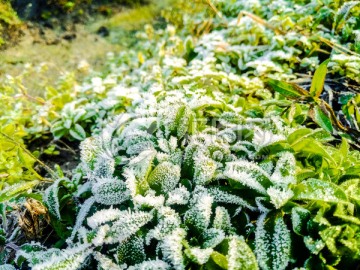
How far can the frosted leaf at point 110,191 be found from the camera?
1.49 m

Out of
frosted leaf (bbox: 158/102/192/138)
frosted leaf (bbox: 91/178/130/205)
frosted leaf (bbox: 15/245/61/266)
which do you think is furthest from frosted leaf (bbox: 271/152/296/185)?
frosted leaf (bbox: 15/245/61/266)

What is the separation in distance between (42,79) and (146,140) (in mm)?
2115

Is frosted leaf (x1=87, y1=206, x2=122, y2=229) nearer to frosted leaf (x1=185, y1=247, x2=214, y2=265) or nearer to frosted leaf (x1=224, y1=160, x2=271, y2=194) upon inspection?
frosted leaf (x1=185, y1=247, x2=214, y2=265)

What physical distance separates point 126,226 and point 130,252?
0.32ft

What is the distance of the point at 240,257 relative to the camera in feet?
3.94

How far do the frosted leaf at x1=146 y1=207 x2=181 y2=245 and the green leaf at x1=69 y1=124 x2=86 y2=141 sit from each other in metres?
1.23

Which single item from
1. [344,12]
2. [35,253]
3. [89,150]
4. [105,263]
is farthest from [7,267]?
[344,12]

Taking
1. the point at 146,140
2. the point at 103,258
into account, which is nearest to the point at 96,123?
the point at 146,140

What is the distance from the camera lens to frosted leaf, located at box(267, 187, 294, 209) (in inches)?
49.3

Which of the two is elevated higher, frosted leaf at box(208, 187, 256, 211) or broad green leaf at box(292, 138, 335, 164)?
broad green leaf at box(292, 138, 335, 164)

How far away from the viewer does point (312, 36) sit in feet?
8.41

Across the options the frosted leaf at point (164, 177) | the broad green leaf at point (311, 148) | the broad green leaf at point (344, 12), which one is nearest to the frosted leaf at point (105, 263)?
the frosted leaf at point (164, 177)

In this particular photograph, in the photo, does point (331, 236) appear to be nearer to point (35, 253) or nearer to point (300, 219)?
point (300, 219)

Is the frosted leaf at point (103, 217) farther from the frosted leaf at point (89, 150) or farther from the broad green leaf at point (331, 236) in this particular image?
the broad green leaf at point (331, 236)
